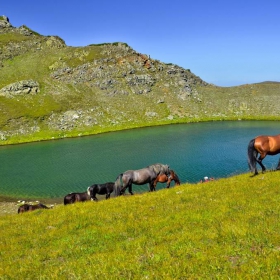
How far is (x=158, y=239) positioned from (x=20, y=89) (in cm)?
12470

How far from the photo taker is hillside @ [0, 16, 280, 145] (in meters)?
110

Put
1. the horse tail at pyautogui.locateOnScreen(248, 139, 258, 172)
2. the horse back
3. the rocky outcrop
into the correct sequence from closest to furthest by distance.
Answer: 1. the horse back
2. the horse tail at pyautogui.locateOnScreen(248, 139, 258, 172)
3. the rocky outcrop

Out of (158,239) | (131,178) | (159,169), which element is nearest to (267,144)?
(159,169)

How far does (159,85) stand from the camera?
142 meters

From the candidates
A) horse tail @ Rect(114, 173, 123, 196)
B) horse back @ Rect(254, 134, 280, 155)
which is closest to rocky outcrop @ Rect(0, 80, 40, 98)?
horse tail @ Rect(114, 173, 123, 196)

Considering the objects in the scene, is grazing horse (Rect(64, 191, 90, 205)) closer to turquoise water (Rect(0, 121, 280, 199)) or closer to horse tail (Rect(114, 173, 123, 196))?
horse tail (Rect(114, 173, 123, 196))

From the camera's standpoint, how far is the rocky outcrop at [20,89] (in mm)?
118188

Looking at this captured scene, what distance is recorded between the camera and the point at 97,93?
13188cm

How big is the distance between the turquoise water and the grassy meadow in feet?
64.4

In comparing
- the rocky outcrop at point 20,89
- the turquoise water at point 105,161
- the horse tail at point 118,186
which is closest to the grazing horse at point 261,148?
the horse tail at point 118,186

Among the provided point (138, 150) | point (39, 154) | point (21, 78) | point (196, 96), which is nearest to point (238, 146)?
point (138, 150)

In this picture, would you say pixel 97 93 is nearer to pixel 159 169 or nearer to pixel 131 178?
pixel 159 169

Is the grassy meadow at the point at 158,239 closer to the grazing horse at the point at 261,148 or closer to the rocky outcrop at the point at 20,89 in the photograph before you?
the grazing horse at the point at 261,148

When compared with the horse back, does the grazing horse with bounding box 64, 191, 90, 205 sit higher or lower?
lower
